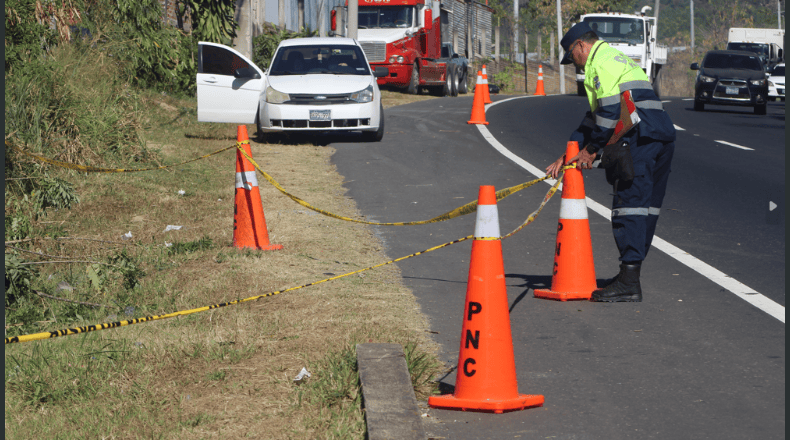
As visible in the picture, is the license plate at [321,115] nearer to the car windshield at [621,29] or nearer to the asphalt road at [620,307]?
the asphalt road at [620,307]

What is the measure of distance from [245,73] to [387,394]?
38.2 ft

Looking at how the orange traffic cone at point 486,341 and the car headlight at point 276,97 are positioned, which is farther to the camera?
the car headlight at point 276,97

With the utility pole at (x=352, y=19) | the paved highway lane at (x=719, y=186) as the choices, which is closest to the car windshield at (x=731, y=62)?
the paved highway lane at (x=719, y=186)

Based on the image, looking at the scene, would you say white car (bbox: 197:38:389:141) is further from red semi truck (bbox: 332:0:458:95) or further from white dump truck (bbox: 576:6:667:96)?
white dump truck (bbox: 576:6:667:96)

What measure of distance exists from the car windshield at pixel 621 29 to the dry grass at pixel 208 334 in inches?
869

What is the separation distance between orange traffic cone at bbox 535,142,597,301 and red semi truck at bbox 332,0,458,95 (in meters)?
21.7

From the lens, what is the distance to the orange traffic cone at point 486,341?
13.7 feet

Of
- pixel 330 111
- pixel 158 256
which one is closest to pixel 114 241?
pixel 158 256

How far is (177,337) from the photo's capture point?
204 inches

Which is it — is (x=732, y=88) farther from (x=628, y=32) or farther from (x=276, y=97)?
(x=276, y=97)

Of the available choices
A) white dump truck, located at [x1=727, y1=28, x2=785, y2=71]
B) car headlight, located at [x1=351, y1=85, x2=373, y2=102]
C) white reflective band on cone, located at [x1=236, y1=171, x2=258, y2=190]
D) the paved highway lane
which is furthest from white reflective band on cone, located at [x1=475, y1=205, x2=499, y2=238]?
white dump truck, located at [x1=727, y1=28, x2=785, y2=71]

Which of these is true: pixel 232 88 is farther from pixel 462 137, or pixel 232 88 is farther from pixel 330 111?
pixel 462 137

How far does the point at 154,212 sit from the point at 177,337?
4.32 meters

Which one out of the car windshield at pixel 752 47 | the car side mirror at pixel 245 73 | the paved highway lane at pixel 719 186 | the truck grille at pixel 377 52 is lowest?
the paved highway lane at pixel 719 186
